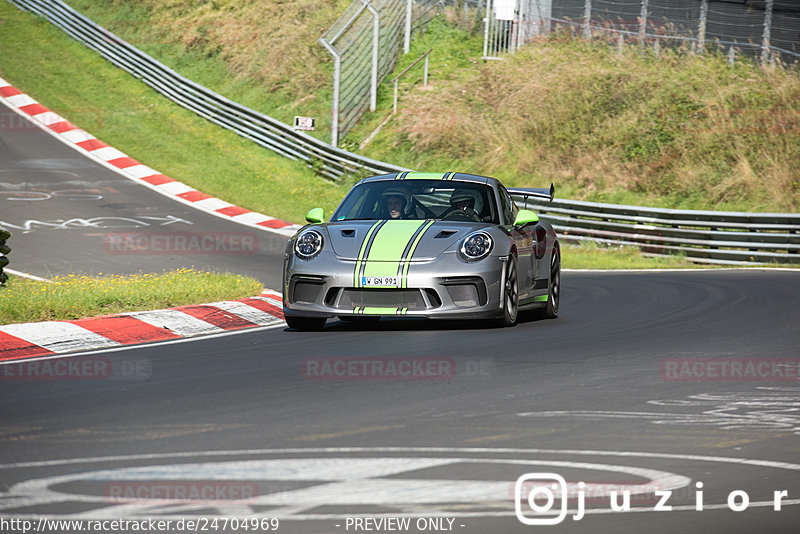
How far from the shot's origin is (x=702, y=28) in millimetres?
29203

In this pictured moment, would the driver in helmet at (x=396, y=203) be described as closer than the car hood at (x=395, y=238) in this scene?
No

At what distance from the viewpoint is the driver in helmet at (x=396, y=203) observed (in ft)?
33.7

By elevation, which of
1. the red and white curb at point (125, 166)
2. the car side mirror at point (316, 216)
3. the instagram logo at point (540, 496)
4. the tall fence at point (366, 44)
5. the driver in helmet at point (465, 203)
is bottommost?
the instagram logo at point (540, 496)

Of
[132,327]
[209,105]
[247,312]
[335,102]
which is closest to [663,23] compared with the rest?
[335,102]

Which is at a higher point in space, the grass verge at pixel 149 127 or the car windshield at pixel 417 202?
the grass verge at pixel 149 127

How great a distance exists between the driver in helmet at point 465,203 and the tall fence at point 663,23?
1974 cm

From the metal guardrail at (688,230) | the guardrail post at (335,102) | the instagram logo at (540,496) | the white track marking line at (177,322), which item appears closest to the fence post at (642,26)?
the guardrail post at (335,102)

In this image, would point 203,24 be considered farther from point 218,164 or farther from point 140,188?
point 140,188

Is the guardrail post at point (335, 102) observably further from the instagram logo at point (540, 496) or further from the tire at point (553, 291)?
the instagram logo at point (540, 496)

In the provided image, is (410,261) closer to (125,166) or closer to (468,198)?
(468,198)

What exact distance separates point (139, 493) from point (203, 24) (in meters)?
36.7

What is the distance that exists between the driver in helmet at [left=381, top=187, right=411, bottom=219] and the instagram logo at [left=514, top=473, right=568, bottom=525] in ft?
19.1

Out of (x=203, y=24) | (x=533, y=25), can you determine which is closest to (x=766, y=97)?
(x=533, y=25)

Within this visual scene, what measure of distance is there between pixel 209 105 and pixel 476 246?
79.3 feet
